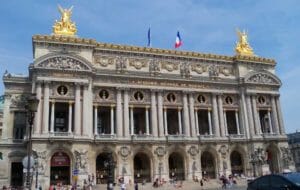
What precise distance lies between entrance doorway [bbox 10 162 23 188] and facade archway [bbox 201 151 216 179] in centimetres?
2677

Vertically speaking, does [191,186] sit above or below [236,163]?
below

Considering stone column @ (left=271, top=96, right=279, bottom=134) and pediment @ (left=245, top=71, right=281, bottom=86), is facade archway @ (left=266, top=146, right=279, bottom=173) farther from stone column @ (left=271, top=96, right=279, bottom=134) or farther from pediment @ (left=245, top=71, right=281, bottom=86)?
pediment @ (left=245, top=71, right=281, bottom=86)

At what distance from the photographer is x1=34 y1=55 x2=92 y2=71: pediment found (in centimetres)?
4656

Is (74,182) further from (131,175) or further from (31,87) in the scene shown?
(31,87)

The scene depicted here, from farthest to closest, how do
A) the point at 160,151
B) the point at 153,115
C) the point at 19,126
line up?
the point at 153,115, the point at 160,151, the point at 19,126

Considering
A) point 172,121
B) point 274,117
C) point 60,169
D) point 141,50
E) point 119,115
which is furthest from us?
point 274,117

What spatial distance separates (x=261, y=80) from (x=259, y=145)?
1167cm

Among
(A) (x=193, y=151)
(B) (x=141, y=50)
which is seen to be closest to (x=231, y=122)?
(A) (x=193, y=151)

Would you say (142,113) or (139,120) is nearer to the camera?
(142,113)

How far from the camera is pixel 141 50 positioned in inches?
2127

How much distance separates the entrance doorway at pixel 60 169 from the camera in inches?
1753

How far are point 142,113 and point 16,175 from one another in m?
20.5

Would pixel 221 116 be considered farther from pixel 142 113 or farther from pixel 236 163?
pixel 142 113

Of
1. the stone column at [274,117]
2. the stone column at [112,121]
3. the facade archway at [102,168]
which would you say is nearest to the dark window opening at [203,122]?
the stone column at [274,117]
